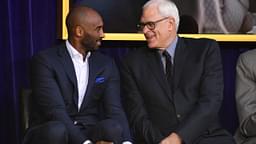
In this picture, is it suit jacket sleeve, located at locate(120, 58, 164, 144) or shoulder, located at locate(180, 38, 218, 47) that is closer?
suit jacket sleeve, located at locate(120, 58, 164, 144)

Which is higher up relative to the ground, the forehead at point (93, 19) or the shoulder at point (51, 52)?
the forehead at point (93, 19)

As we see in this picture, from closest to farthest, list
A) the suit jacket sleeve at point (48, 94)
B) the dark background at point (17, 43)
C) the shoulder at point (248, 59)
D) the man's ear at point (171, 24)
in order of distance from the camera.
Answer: the suit jacket sleeve at point (48, 94) < the man's ear at point (171, 24) < the shoulder at point (248, 59) < the dark background at point (17, 43)

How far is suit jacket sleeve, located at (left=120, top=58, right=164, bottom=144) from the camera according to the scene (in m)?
3.11

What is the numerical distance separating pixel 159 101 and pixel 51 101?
56cm

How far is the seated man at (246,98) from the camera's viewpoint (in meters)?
3.27

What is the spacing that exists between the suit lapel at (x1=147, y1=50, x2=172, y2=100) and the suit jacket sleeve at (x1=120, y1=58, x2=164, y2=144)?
0.12 metres

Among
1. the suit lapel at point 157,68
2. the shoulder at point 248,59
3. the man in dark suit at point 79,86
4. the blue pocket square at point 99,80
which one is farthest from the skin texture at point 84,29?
the shoulder at point 248,59

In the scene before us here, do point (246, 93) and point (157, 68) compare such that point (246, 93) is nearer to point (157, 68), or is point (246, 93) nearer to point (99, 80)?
point (157, 68)

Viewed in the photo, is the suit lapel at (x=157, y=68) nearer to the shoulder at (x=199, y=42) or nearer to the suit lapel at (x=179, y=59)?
the suit lapel at (x=179, y=59)

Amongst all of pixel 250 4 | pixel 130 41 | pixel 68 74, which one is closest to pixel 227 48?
pixel 250 4

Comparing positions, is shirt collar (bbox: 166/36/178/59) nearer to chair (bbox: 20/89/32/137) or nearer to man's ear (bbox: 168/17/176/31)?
man's ear (bbox: 168/17/176/31)

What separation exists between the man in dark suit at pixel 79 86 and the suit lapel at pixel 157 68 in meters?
0.19

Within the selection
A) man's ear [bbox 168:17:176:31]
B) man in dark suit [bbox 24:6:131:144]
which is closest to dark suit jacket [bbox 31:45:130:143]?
man in dark suit [bbox 24:6:131:144]

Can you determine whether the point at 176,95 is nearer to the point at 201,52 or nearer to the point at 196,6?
the point at 201,52
